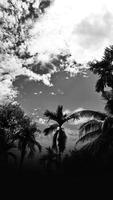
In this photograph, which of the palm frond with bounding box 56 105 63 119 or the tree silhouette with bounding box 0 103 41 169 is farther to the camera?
the tree silhouette with bounding box 0 103 41 169

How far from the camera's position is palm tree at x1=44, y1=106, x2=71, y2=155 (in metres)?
23.5

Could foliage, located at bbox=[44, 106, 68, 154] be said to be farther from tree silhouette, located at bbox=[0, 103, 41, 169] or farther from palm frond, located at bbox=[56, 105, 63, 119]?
tree silhouette, located at bbox=[0, 103, 41, 169]

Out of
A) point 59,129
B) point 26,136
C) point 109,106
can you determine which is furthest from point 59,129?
point 109,106

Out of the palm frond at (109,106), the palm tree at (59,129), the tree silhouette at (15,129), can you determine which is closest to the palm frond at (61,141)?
the palm tree at (59,129)

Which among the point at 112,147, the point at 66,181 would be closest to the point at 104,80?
the point at 112,147

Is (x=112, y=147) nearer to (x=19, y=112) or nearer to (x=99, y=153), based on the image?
(x=99, y=153)

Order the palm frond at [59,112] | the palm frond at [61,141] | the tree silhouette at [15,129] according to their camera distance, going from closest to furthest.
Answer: the palm frond at [61,141] < the palm frond at [59,112] < the tree silhouette at [15,129]

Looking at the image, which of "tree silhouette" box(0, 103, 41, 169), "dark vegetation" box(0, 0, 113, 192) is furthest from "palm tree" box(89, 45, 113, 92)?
"tree silhouette" box(0, 103, 41, 169)

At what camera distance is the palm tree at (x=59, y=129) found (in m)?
23.5

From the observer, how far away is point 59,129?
25.0 metres

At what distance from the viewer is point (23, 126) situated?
31219 millimetres

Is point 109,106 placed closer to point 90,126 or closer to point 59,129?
point 90,126

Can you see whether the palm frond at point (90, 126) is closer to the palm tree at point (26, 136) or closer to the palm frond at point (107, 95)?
the palm frond at point (107, 95)

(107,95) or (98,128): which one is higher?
(107,95)
